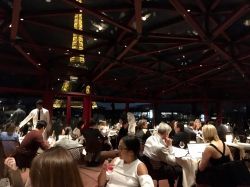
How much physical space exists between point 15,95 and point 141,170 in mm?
13699

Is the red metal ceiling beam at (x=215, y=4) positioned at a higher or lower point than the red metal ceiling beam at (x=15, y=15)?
higher

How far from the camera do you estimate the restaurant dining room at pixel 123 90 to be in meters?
3.10

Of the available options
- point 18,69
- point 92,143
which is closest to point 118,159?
point 92,143

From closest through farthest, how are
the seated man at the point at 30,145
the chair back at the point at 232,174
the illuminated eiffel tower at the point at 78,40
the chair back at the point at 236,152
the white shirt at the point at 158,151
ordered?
the chair back at the point at 232,174 → the white shirt at the point at 158,151 → the seated man at the point at 30,145 → the chair back at the point at 236,152 → the illuminated eiffel tower at the point at 78,40

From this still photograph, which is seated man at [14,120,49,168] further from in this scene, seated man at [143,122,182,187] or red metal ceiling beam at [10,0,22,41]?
red metal ceiling beam at [10,0,22,41]

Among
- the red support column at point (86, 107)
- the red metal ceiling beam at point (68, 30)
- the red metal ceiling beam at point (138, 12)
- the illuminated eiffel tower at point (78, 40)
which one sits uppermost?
the illuminated eiffel tower at point (78, 40)

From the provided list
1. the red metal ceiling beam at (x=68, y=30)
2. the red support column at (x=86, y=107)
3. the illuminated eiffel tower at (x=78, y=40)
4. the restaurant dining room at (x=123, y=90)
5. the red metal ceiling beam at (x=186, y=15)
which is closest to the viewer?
the restaurant dining room at (x=123, y=90)

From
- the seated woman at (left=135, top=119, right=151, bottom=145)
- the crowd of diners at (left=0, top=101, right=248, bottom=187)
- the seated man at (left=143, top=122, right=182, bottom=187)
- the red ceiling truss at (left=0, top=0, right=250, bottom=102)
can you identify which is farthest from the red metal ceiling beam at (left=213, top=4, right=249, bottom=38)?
the seated man at (left=143, top=122, right=182, bottom=187)

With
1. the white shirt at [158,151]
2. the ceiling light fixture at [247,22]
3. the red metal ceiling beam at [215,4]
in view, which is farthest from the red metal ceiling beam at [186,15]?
the white shirt at [158,151]

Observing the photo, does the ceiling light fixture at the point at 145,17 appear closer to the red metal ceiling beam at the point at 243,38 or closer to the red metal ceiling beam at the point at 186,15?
the red metal ceiling beam at the point at 186,15

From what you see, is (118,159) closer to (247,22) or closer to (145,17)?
(145,17)

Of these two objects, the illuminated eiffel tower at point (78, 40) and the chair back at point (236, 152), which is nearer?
the chair back at point (236, 152)

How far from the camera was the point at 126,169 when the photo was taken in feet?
9.51

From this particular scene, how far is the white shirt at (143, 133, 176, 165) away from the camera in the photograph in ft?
15.0
